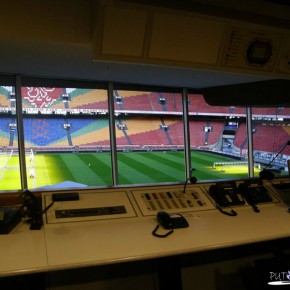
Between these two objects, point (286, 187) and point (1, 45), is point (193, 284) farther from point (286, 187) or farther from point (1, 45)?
point (1, 45)

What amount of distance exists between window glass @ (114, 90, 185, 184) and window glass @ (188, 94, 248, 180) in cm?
76

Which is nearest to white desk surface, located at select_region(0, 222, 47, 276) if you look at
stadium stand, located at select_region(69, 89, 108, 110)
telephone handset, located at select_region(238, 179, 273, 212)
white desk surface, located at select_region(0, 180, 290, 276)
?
white desk surface, located at select_region(0, 180, 290, 276)

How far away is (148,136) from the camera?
11352 mm

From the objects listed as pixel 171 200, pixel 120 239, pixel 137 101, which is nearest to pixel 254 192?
pixel 171 200

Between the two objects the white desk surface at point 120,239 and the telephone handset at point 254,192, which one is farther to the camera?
the telephone handset at point 254,192

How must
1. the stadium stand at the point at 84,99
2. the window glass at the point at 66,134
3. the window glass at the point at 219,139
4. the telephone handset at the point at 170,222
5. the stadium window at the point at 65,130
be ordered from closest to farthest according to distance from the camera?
1. the telephone handset at the point at 170,222
2. the stadium window at the point at 65,130
3. the window glass at the point at 66,134
4. the stadium stand at the point at 84,99
5. the window glass at the point at 219,139

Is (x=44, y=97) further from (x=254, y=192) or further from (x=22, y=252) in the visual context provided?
(x=22, y=252)

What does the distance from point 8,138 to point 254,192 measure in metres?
6.92

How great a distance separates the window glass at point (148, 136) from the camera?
8.81 m

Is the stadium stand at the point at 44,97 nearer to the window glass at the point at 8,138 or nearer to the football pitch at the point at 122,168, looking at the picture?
the window glass at the point at 8,138

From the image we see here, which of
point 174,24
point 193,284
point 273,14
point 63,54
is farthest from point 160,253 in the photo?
point 63,54

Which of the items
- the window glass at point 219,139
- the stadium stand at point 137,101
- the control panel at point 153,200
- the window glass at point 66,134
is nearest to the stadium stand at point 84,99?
the window glass at point 66,134

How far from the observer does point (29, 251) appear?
112 cm

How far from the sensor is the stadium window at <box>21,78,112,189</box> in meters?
4.76
